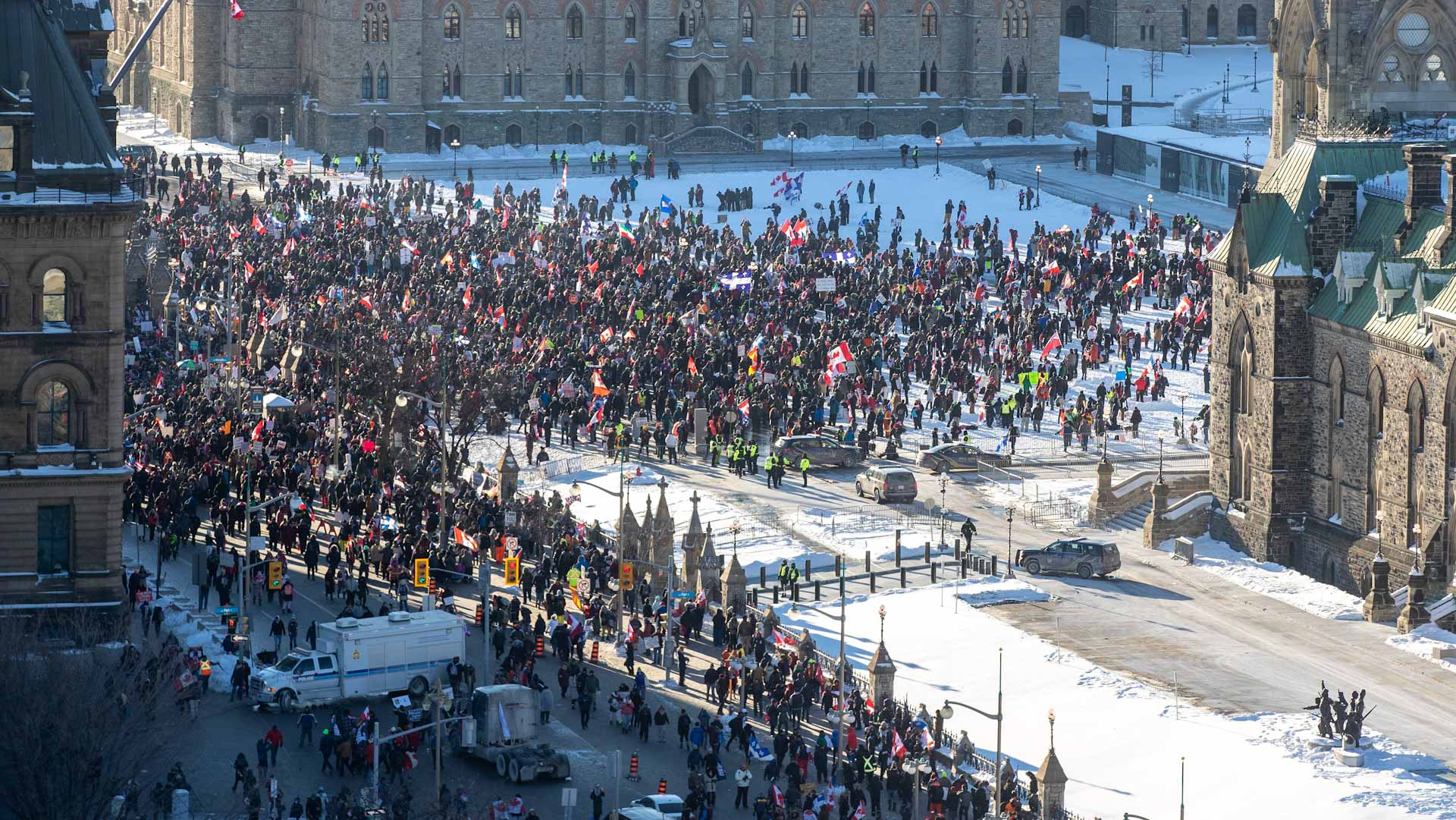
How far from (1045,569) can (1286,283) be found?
10417mm

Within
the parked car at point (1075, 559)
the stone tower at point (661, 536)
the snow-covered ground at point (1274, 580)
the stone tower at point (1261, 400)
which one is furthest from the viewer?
the stone tower at point (1261, 400)

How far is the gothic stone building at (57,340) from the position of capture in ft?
211

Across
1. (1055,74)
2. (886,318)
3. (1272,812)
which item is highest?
(1055,74)

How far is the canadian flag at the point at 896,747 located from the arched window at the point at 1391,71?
34058 mm

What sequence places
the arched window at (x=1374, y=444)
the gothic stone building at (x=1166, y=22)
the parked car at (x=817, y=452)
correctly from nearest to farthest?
the arched window at (x=1374, y=444), the parked car at (x=817, y=452), the gothic stone building at (x=1166, y=22)

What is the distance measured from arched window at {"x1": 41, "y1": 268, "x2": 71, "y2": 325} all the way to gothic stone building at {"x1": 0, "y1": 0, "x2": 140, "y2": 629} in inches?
0.9

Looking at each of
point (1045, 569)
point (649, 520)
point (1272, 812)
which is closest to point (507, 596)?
point (649, 520)

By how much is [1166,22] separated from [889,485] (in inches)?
3773

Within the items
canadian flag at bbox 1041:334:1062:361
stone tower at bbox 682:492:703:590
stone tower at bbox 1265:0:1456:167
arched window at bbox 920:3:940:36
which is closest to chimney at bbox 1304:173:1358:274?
stone tower at bbox 1265:0:1456:167

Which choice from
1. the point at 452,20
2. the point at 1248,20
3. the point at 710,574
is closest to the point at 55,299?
the point at 710,574

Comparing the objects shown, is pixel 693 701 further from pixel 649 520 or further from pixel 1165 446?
pixel 1165 446

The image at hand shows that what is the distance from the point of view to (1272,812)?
59.1 metres

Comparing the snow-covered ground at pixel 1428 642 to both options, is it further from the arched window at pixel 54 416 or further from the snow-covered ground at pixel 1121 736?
the arched window at pixel 54 416

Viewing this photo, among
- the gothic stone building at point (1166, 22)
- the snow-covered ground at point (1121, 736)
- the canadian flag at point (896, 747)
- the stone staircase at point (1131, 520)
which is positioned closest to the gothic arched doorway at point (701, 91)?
the gothic stone building at point (1166, 22)
